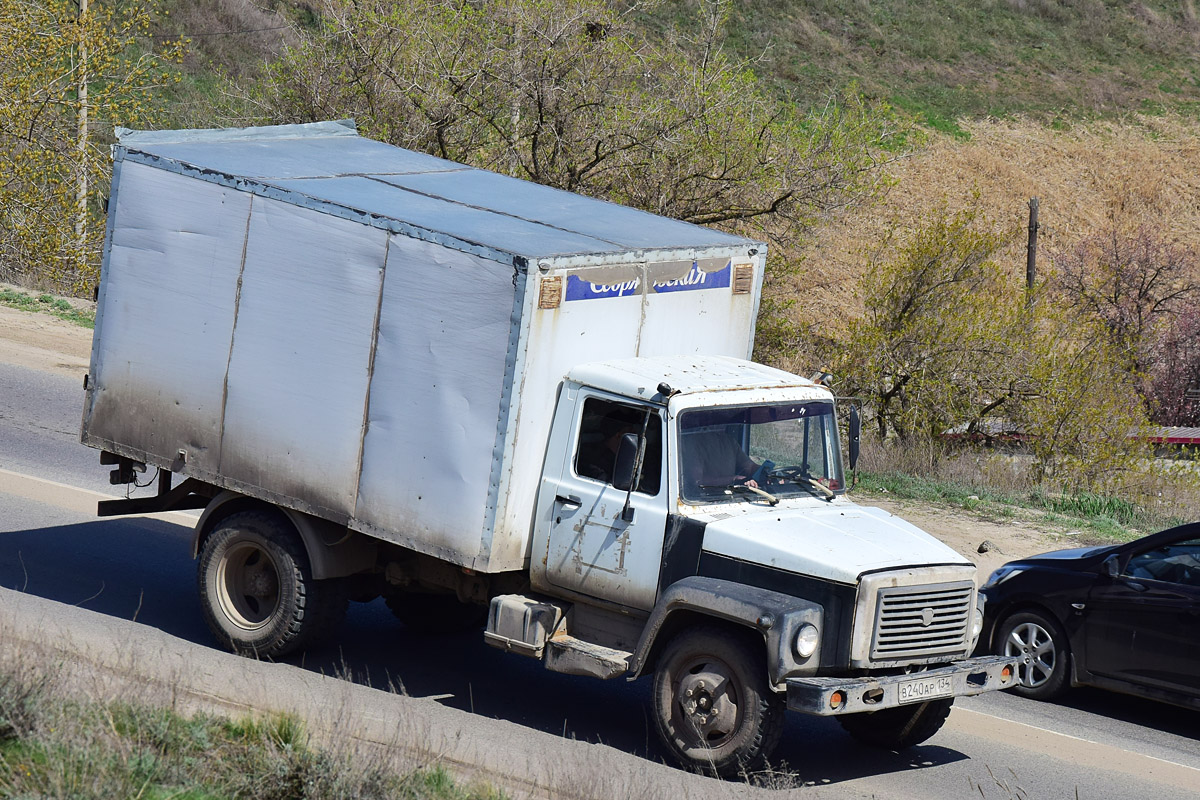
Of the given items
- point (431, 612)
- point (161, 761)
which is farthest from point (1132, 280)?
point (161, 761)

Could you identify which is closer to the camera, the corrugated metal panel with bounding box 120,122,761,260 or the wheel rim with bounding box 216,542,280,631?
the corrugated metal panel with bounding box 120,122,761,260

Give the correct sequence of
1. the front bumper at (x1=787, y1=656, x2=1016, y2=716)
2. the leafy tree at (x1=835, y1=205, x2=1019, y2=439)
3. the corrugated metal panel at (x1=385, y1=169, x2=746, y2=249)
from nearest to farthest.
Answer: the front bumper at (x1=787, y1=656, x2=1016, y2=716), the corrugated metal panel at (x1=385, y1=169, x2=746, y2=249), the leafy tree at (x1=835, y1=205, x2=1019, y2=439)

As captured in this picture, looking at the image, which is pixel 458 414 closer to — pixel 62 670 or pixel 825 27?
pixel 62 670

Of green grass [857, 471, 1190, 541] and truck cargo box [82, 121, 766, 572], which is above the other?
truck cargo box [82, 121, 766, 572]

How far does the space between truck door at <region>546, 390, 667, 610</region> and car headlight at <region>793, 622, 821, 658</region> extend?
979mm

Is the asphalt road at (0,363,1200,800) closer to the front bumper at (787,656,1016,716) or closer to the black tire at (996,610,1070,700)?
the black tire at (996,610,1070,700)

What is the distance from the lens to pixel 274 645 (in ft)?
28.2

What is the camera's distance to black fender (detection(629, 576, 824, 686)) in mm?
6980

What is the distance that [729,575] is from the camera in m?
7.42

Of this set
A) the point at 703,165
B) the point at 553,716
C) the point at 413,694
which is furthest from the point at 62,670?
the point at 703,165

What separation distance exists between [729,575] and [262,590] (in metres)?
3.34

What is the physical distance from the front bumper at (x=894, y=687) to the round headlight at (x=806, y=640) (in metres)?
0.14

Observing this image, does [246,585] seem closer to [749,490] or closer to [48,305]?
[749,490]

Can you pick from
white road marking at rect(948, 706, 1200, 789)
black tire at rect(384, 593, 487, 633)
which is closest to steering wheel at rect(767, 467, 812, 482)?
white road marking at rect(948, 706, 1200, 789)
